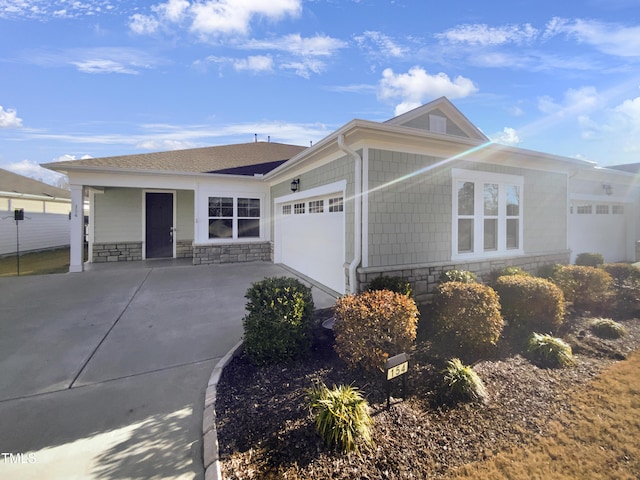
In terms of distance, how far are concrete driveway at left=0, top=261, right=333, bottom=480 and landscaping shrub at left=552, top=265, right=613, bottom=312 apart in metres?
5.02

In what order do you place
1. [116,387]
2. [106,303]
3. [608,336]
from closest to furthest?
[116,387] → [608,336] → [106,303]

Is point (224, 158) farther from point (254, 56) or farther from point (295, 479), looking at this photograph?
point (295, 479)

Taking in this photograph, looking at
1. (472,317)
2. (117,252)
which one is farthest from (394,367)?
(117,252)

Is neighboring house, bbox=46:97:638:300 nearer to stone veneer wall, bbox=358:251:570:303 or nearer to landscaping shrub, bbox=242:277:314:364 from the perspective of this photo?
stone veneer wall, bbox=358:251:570:303

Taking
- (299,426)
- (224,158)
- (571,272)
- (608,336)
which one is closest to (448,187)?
(571,272)

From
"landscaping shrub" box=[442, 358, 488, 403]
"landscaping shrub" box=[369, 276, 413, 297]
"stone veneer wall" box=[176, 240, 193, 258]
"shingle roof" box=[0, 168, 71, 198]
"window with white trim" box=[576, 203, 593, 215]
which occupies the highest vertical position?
"shingle roof" box=[0, 168, 71, 198]

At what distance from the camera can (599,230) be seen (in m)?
11.0

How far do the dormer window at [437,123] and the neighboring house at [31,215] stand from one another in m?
18.2

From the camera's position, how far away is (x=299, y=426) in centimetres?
252

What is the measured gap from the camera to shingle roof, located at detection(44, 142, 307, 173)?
32.1 feet

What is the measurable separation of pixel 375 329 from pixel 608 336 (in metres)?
4.19

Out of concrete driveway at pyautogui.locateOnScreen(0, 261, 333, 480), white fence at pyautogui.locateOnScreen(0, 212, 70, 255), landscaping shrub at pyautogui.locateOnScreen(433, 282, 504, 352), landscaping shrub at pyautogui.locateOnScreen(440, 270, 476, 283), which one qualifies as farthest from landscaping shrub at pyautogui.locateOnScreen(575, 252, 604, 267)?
white fence at pyautogui.locateOnScreen(0, 212, 70, 255)

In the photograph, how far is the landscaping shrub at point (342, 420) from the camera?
7.47 feet

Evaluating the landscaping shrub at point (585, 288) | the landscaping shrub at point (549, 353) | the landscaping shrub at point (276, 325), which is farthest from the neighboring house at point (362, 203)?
the landscaping shrub at point (549, 353)
